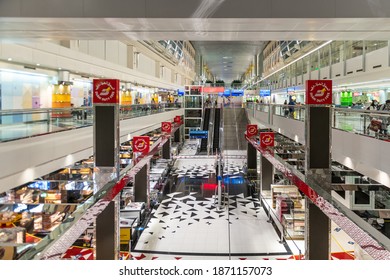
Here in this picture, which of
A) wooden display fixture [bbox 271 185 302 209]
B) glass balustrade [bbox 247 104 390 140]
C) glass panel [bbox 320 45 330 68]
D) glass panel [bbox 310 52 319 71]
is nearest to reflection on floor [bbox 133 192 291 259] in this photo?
wooden display fixture [bbox 271 185 302 209]

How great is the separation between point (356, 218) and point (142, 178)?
356 inches

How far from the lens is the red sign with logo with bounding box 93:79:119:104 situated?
6.34 metres

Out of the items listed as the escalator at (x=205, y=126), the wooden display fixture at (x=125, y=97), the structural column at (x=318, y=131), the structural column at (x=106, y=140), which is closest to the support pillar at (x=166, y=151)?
the escalator at (x=205, y=126)

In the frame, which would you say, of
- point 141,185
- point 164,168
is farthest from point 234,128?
point 141,185

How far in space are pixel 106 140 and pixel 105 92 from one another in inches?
31.9

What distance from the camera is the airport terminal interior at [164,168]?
5547 mm

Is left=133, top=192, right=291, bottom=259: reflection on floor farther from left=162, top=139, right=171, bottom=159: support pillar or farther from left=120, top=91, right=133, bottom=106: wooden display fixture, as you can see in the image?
left=120, top=91, right=133, bottom=106: wooden display fixture

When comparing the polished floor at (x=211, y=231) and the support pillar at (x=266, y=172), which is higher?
the support pillar at (x=266, y=172)

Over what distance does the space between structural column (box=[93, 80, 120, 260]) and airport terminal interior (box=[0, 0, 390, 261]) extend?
2cm

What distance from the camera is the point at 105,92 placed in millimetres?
6344

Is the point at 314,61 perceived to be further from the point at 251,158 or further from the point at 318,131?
the point at 318,131

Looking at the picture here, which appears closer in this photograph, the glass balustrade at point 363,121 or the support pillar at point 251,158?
the glass balustrade at point 363,121

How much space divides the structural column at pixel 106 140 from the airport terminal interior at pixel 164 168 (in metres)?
0.02

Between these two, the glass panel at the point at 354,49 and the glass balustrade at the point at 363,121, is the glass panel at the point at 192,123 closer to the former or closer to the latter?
the glass panel at the point at 354,49
